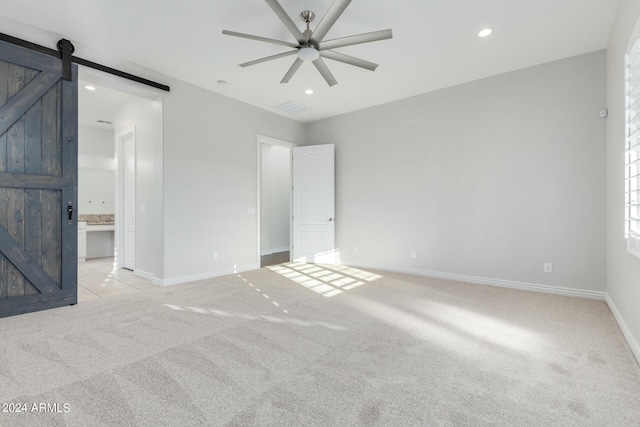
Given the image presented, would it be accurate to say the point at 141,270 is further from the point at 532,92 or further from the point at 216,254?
the point at 532,92

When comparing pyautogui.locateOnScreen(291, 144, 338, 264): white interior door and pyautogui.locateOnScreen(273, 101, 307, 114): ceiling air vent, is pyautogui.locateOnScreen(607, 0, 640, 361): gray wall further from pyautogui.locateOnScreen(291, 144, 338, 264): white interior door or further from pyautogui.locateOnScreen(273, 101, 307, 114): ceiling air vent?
pyautogui.locateOnScreen(273, 101, 307, 114): ceiling air vent

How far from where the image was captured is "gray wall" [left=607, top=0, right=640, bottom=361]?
2305 mm

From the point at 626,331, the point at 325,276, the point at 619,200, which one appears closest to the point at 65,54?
the point at 325,276

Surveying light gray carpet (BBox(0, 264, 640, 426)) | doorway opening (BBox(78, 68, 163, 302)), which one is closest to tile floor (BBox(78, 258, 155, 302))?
doorway opening (BBox(78, 68, 163, 302))

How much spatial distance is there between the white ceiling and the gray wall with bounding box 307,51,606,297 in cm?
38

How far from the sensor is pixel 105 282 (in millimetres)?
4418

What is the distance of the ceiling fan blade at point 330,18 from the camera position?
2.19 m

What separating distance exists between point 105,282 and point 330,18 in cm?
464

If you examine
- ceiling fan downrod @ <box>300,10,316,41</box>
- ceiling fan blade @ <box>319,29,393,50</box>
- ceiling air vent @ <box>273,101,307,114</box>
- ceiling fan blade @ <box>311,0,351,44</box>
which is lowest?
ceiling fan blade @ <box>319,29,393,50</box>

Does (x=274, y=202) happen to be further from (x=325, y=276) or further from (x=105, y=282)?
(x=105, y=282)

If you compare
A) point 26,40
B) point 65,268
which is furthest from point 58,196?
point 26,40

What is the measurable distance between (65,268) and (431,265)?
4850 millimetres

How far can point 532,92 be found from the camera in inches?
155

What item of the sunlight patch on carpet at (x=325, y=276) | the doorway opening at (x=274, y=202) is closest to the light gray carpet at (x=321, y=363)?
the sunlight patch on carpet at (x=325, y=276)
